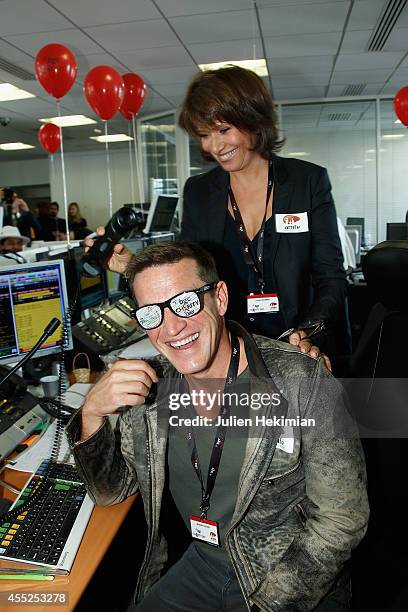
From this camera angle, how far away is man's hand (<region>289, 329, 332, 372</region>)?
1.17 meters

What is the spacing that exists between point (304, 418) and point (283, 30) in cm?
443

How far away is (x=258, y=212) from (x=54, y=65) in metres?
3.51

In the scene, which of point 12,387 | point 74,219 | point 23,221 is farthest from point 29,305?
point 74,219

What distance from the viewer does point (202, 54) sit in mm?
5121

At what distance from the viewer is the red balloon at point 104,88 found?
4730 mm

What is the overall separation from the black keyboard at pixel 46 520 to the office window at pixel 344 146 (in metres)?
7.10

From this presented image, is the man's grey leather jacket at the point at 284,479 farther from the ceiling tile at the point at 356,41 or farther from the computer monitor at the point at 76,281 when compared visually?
the ceiling tile at the point at 356,41

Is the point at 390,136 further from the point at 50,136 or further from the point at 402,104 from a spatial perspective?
the point at 50,136

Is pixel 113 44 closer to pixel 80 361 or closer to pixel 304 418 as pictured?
pixel 80 361

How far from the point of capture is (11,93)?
6.39m

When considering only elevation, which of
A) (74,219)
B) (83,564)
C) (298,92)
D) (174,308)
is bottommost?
(83,564)

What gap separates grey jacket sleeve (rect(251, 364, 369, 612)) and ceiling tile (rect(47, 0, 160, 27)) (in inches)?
151

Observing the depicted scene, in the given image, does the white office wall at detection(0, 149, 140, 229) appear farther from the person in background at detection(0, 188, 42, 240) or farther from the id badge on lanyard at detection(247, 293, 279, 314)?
the id badge on lanyard at detection(247, 293, 279, 314)

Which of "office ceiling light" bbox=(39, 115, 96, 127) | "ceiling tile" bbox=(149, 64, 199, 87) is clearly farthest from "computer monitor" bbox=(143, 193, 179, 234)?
"office ceiling light" bbox=(39, 115, 96, 127)
